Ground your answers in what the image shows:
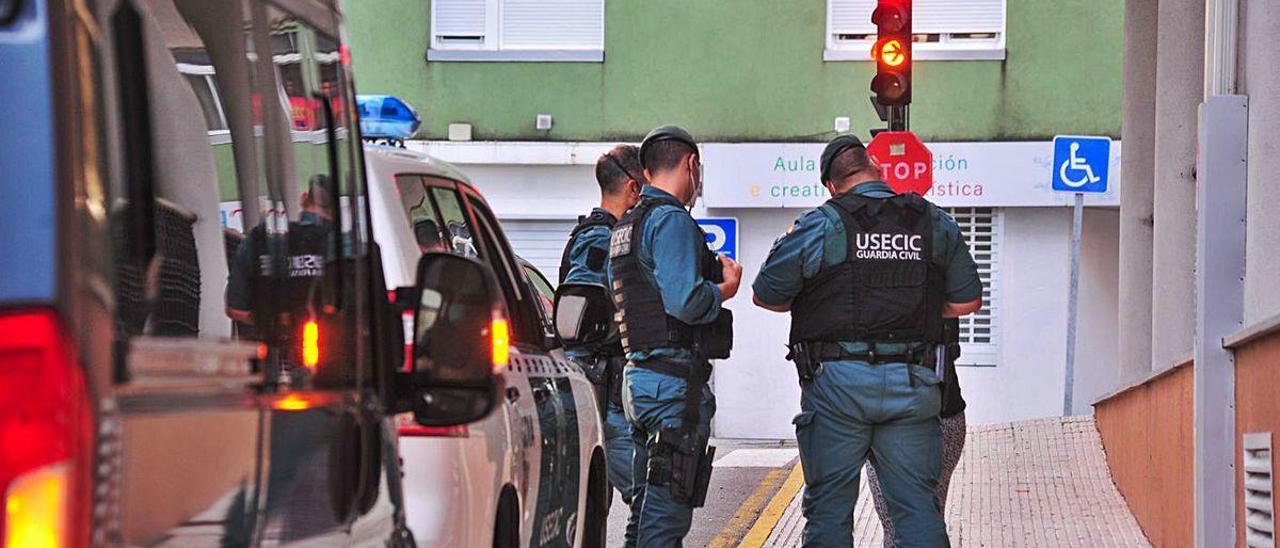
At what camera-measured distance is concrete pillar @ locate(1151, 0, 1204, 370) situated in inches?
435

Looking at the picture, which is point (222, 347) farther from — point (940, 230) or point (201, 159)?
point (940, 230)

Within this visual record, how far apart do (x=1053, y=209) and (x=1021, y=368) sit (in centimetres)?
170

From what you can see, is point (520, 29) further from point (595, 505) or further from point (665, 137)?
point (595, 505)

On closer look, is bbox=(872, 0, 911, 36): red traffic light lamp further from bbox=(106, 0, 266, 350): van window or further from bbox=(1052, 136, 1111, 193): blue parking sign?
bbox=(106, 0, 266, 350): van window

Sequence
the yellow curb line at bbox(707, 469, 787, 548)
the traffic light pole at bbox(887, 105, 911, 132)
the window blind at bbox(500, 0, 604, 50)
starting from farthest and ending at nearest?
the window blind at bbox(500, 0, 604, 50), the traffic light pole at bbox(887, 105, 911, 132), the yellow curb line at bbox(707, 469, 787, 548)

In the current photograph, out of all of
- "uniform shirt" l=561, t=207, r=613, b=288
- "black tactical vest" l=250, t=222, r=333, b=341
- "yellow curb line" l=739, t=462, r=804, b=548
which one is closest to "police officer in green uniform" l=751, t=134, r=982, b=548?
"uniform shirt" l=561, t=207, r=613, b=288

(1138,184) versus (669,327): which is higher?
(1138,184)

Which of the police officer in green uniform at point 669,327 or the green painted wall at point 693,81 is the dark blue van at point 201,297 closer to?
the police officer in green uniform at point 669,327

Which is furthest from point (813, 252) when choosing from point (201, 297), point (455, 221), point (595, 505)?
point (201, 297)

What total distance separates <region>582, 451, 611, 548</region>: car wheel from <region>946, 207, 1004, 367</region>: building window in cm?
1439

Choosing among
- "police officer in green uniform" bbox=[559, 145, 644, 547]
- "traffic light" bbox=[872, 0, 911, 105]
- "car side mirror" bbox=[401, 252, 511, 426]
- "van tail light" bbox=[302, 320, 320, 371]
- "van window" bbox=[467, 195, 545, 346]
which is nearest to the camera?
"van tail light" bbox=[302, 320, 320, 371]

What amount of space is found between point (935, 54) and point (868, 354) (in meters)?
15.0

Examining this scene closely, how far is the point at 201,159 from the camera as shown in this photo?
2693 millimetres

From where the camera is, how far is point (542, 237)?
22172 mm
